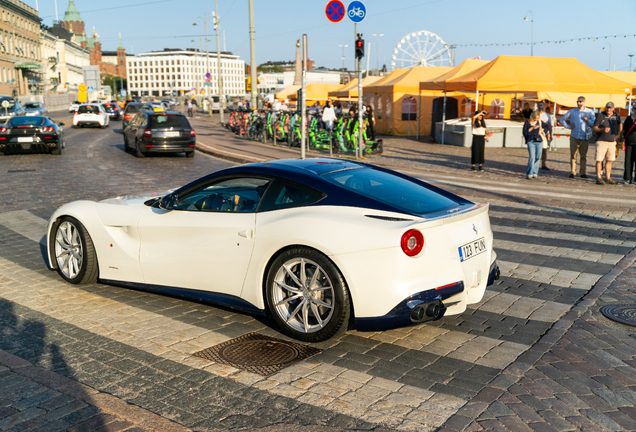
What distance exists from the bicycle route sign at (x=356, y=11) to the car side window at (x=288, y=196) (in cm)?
1481

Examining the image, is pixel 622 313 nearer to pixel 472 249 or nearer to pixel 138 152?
pixel 472 249

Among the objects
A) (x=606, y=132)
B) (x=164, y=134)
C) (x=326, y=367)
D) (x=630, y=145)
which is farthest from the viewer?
(x=164, y=134)

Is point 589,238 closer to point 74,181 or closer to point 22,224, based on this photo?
point 22,224

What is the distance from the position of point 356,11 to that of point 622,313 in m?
15.1

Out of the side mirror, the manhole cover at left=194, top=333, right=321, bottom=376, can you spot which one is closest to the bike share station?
the side mirror

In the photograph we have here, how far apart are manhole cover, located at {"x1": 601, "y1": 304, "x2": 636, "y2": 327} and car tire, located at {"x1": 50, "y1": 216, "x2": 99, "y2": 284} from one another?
184 inches

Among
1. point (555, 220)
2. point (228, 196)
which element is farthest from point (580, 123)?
point (228, 196)

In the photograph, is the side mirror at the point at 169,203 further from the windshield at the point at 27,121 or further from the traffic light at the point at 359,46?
the windshield at the point at 27,121

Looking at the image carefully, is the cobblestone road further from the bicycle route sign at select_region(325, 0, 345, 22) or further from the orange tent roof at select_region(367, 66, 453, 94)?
the orange tent roof at select_region(367, 66, 453, 94)

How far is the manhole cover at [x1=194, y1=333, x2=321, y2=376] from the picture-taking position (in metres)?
4.25

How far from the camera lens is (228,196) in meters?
5.23

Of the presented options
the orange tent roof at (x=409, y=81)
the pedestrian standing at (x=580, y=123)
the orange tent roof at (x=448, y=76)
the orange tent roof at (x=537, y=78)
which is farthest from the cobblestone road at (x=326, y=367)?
the orange tent roof at (x=409, y=81)

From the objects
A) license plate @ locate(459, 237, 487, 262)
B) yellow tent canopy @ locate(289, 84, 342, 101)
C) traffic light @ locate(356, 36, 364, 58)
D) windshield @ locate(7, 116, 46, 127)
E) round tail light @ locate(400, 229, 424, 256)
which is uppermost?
traffic light @ locate(356, 36, 364, 58)

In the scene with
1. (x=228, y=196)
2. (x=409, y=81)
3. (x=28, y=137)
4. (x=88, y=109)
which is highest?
(x=409, y=81)
